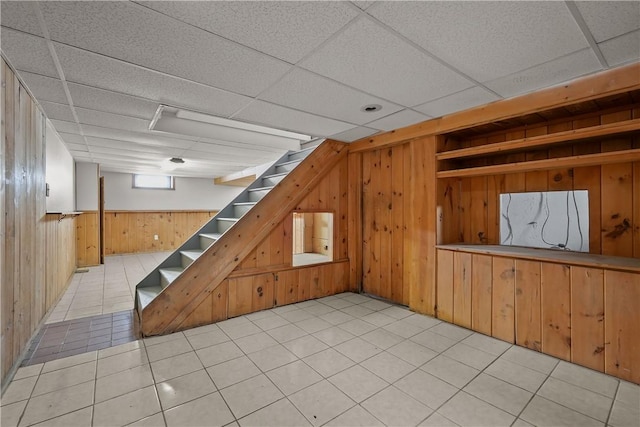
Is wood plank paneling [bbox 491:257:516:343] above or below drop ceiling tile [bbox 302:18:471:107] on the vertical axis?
below

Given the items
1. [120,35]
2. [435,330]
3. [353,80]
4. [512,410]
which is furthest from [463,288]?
[120,35]

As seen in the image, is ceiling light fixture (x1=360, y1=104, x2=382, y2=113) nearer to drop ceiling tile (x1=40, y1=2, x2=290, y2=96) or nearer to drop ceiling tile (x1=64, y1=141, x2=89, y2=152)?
drop ceiling tile (x1=40, y1=2, x2=290, y2=96)

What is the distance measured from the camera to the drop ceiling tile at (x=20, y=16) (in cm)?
140

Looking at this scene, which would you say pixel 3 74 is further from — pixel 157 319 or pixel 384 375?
pixel 384 375

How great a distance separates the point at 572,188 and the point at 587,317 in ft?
3.77

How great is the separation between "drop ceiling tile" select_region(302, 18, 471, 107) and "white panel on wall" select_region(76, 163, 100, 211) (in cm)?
648

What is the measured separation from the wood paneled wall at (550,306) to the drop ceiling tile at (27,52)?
3.78 metres

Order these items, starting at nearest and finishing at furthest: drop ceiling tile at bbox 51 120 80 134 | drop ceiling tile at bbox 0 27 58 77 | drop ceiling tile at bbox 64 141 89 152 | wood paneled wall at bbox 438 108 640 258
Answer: drop ceiling tile at bbox 0 27 58 77
wood paneled wall at bbox 438 108 640 258
drop ceiling tile at bbox 51 120 80 134
drop ceiling tile at bbox 64 141 89 152

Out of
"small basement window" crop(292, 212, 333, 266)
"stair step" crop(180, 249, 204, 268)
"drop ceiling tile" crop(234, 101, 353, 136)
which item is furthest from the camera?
"small basement window" crop(292, 212, 333, 266)

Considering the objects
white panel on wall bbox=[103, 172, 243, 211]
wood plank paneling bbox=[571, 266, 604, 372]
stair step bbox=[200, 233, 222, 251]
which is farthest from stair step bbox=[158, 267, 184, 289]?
white panel on wall bbox=[103, 172, 243, 211]

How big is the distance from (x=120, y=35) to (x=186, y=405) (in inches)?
91.1

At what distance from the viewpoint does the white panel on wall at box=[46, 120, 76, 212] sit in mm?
3439

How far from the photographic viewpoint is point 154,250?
8188 mm

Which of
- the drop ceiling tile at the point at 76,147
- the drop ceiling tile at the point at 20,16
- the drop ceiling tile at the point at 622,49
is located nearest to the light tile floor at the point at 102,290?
the drop ceiling tile at the point at 76,147
